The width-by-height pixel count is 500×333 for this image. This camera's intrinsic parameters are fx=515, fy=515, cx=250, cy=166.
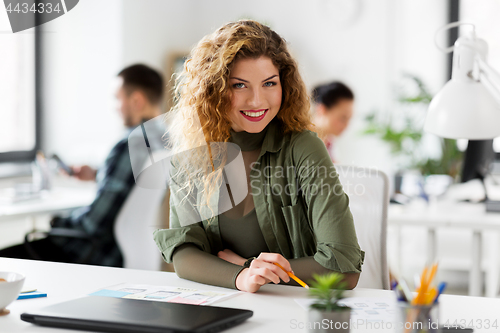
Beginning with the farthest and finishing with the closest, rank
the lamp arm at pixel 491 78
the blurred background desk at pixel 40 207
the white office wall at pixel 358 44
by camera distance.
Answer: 1. the white office wall at pixel 358 44
2. the blurred background desk at pixel 40 207
3. the lamp arm at pixel 491 78

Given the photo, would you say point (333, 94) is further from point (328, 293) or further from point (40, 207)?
point (328, 293)

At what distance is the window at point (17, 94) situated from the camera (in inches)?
143

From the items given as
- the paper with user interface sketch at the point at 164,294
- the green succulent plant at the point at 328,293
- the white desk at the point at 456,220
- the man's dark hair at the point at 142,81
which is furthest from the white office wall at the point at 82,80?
the green succulent plant at the point at 328,293

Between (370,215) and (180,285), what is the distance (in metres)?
0.65

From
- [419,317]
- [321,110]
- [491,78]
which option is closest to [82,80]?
[321,110]

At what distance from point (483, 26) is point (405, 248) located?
1976mm

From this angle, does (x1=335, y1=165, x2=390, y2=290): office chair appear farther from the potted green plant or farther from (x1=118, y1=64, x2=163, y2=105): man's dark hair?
(x1=118, y1=64, x2=163, y2=105): man's dark hair

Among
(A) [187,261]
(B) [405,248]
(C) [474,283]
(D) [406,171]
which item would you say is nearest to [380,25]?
(D) [406,171]

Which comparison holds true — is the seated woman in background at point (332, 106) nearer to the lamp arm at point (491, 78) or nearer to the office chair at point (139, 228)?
the office chair at point (139, 228)

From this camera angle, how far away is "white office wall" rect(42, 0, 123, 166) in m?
3.96

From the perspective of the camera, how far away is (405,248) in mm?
3775

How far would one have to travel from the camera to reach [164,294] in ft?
3.43

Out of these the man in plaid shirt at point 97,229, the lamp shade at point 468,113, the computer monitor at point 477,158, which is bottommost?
the man in plaid shirt at point 97,229

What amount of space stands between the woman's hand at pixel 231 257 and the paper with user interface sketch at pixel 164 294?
217mm
